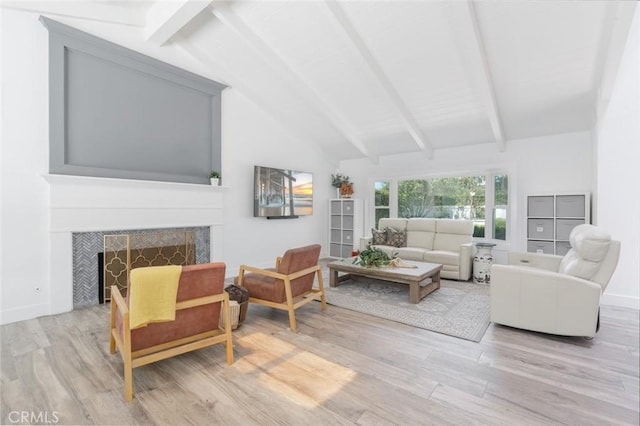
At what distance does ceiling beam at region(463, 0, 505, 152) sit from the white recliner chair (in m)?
2.06

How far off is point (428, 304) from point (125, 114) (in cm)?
445

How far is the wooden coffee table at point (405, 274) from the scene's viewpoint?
11.5 feet

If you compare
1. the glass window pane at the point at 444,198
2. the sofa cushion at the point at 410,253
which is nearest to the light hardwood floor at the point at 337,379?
the sofa cushion at the point at 410,253

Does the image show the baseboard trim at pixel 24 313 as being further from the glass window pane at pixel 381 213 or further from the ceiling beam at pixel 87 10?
the glass window pane at pixel 381 213

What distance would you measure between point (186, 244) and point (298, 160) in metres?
2.90

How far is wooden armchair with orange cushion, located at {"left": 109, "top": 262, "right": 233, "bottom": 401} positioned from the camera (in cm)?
184

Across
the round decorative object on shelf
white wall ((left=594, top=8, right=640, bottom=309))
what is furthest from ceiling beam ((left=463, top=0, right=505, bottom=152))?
the round decorative object on shelf

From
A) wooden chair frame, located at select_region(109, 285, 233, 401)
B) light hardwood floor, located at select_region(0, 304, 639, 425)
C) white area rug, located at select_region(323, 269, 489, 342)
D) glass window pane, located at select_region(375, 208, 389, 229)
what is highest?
glass window pane, located at select_region(375, 208, 389, 229)

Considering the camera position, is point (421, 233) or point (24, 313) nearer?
point (24, 313)

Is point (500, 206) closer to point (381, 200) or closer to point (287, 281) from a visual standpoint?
point (381, 200)

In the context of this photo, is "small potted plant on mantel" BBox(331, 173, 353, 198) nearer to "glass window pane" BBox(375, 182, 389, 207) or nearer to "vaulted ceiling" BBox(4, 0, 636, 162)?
"glass window pane" BBox(375, 182, 389, 207)

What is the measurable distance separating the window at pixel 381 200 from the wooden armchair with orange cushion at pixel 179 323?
16.7 ft

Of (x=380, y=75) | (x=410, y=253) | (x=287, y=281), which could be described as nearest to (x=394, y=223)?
(x=410, y=253)

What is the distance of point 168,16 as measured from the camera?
332 centimetres
